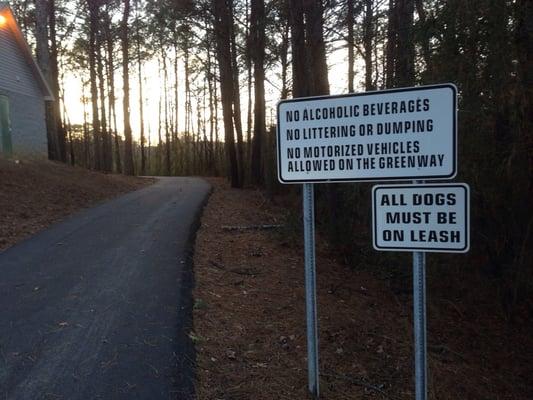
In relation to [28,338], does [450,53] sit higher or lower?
higher

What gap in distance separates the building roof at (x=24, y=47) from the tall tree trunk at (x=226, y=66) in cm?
884

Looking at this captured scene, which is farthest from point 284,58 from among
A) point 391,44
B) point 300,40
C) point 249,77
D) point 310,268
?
point 310,268

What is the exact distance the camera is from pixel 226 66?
2086 centimetres

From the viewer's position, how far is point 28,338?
15.9 feet

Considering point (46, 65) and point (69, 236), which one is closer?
point (69, 236)

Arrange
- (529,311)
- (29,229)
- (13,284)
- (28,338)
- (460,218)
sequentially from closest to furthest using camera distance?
(460,218) < (28,338) < (13,284) < (529,311) < (29,229)

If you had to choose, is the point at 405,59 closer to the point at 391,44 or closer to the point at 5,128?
the point at 391,44

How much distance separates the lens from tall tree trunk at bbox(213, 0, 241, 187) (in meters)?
19.5

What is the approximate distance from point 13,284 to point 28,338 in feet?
7.17

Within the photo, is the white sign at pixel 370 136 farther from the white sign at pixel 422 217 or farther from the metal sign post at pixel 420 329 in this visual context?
the metal sign post at pixel 420 329

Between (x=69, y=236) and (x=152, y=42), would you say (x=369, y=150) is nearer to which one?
(x=69, y=236)

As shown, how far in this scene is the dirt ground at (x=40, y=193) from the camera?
36.3 ft

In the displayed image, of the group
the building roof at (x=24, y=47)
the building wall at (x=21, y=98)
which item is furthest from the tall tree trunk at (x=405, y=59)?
the building roof at (x=24, y=47)

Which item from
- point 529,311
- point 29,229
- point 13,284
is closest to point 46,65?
point 29,229
